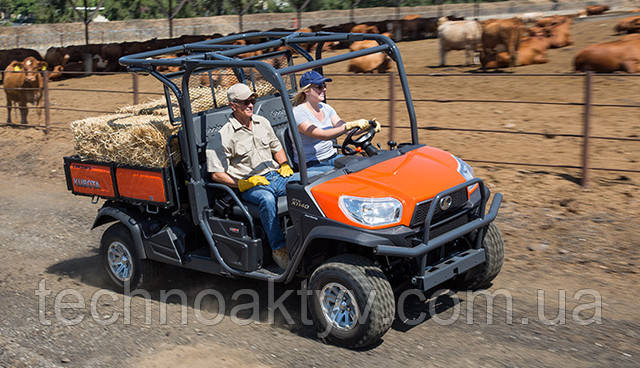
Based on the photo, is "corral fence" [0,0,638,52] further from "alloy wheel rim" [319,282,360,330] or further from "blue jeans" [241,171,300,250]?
"alloy wheel rim" [319,282,360,330]

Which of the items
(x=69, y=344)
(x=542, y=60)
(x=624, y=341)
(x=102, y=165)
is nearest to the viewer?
(x=624, y=341)

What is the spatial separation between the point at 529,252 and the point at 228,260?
3.10 meters

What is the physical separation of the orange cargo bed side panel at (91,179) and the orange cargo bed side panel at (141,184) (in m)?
0.13

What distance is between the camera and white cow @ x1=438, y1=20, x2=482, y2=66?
65.6 ft

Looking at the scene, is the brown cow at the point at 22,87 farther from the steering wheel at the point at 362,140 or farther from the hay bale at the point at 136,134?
the steering wheel at the point at 362,140

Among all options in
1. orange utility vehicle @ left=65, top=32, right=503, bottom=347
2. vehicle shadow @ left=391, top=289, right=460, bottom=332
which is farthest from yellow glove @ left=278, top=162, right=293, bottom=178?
vehicle shadow @ left=391, top=289, right=460, bottom=332

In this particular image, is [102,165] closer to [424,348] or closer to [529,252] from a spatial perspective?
[424,348]

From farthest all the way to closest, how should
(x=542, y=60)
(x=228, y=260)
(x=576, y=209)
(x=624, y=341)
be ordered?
(x=542, y=60)
(x=576, y=209)
(x=228, y=260)
(x=624, y=341)

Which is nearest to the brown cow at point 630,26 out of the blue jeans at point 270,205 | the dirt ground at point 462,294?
the dirt ground at point 462,294

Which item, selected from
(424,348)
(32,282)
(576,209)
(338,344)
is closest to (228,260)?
(338,344)

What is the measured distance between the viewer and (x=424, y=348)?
16.9 feet

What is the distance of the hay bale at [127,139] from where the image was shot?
6.11 meters

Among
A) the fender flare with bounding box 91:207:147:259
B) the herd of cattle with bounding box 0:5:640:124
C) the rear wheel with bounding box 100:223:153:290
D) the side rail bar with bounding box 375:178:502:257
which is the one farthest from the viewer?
the herd of cattle with bounding box 0:5:640:124

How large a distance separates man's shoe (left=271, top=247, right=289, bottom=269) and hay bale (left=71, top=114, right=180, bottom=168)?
4.11 ft
